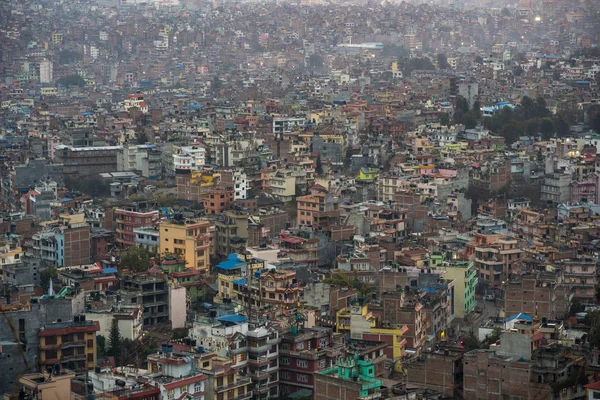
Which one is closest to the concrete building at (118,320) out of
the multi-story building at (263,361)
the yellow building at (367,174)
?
the multi-story building at (263,361)

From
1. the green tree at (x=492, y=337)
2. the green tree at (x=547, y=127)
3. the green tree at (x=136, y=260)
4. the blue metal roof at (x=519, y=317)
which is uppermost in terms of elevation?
the green tree at (x=547, y=127)

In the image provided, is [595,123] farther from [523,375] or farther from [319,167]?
[523,375]

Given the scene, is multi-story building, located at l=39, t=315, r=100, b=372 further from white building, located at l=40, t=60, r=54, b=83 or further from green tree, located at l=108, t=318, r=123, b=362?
white building, located at l=40, t=60, r=54, b=83

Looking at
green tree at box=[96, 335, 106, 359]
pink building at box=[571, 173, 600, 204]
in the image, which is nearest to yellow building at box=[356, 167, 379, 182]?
pink building at box=[571, 173, 600, 204]

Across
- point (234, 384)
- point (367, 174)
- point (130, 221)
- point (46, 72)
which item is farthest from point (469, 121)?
point (46, 72)

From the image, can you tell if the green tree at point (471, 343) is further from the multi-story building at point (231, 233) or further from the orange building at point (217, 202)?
the orange building at point (217, 202)

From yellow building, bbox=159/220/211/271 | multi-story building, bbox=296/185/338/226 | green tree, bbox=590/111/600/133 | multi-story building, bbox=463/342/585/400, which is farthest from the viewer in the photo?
green tree, bbox=590/111/600/133

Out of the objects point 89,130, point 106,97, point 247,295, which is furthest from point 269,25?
point 247,295
